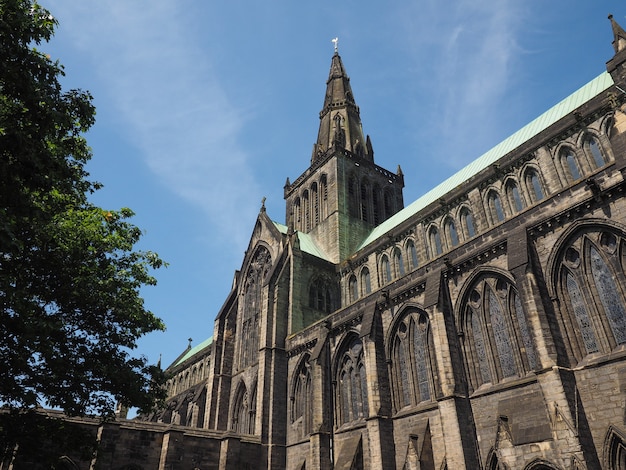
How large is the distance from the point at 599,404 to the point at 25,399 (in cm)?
1655

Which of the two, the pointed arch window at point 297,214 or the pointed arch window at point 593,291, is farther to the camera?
the pointed arch window at point 297,214

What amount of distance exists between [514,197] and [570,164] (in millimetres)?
3354

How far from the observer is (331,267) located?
3731 centimetres

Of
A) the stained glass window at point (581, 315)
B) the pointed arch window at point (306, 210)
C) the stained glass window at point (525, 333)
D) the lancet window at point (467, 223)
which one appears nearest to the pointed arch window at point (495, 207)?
the lancet window at point (467, 223)

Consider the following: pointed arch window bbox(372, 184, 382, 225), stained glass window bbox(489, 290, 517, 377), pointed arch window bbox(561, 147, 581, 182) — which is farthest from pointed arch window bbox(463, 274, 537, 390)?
pointed arch window bbox(372, 184, 382, 225)

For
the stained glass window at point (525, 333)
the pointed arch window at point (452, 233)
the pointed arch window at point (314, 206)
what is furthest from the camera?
the pointed arch window at point (314, 206)

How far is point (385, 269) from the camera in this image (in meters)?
33.8

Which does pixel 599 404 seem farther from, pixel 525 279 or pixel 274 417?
pixel 274 417

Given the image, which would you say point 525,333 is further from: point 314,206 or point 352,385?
point 314,206

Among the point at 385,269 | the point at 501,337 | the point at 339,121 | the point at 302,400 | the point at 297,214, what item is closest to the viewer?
the point at 501,337

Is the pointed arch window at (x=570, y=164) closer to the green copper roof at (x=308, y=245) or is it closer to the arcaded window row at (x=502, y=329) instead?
the arcaded window row at (x=502, y=329)

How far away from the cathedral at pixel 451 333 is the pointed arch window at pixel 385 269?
0.30 ft

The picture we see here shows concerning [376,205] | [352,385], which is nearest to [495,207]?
[352,385]

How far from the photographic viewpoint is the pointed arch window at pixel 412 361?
72.1 feet
